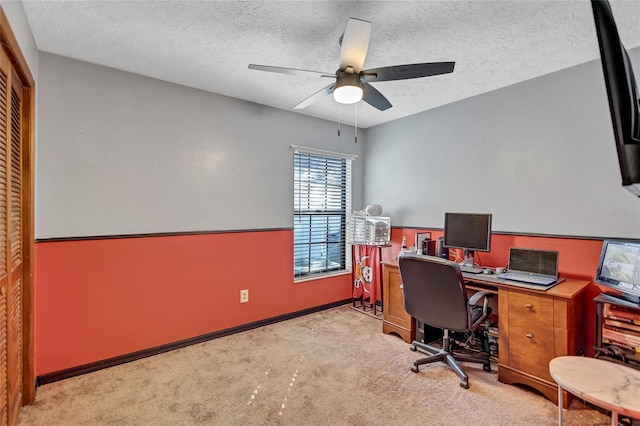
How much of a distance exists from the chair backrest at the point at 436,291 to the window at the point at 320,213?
1598mm

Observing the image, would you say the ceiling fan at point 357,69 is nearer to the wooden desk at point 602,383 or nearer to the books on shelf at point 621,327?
the wooden desk at point 602,383

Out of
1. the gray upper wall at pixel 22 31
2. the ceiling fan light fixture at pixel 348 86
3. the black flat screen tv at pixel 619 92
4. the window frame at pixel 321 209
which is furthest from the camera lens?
the window frame at pixel 321 209

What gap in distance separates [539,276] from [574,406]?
863 millimetres

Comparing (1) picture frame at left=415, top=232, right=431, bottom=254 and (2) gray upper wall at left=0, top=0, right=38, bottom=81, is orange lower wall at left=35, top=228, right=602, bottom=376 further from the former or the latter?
(2) gray upper wall at left=0, top=0, right=38, bottom=81

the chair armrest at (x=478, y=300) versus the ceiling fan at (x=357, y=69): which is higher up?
the ceiling fan at (x=357, y=69)

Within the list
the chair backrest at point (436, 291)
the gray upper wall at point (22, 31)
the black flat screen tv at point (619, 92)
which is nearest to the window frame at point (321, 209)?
the chair backrest at point (436, 291)

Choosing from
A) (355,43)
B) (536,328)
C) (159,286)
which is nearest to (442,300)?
(536,328)

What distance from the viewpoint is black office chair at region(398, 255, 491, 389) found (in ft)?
7.01

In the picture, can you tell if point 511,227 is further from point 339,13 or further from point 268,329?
point 268,329

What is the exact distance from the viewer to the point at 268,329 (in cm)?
320

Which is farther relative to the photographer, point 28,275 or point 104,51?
point 104,51

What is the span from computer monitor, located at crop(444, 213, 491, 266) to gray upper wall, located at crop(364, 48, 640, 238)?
302mm

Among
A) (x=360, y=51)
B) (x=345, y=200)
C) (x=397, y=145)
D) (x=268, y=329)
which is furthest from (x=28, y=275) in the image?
(x=397, y=145)

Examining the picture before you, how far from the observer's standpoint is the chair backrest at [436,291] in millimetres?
2129
